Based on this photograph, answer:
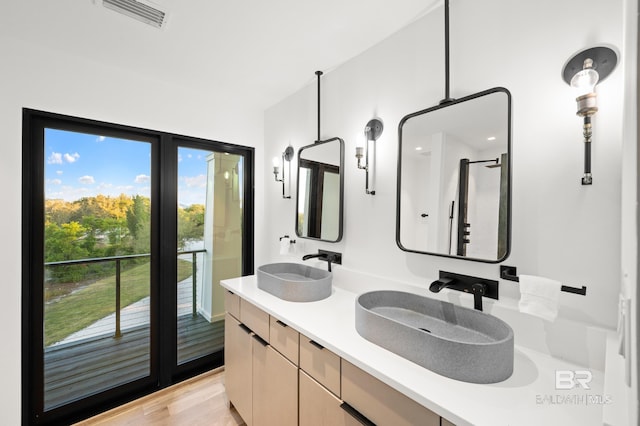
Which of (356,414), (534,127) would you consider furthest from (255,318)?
(534,127)

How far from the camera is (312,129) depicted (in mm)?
2309

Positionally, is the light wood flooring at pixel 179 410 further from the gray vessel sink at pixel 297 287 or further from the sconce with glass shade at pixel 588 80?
the sconce with glass shade at pixel 588 80

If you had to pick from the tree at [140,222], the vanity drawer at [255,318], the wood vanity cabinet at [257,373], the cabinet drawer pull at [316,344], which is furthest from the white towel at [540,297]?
the tree at [140,222]

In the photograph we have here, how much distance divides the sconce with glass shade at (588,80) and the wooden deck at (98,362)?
296cm

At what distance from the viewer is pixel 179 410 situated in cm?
209

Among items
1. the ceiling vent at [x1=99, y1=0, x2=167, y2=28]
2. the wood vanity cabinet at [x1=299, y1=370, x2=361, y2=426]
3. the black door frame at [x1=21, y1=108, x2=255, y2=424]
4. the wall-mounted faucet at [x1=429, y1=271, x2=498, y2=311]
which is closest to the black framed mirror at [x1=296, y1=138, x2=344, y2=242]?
the black door frame at [x1=21, y1=108, x2=255, y2=424]

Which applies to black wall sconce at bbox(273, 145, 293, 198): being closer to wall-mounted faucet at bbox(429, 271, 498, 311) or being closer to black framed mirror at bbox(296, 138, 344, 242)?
black framed mirror at bbox(296, 138, 344, 242)

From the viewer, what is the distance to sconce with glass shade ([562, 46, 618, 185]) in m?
0.98

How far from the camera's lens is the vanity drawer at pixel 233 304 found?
1981mm

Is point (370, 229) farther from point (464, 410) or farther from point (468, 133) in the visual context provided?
point (464, 410)

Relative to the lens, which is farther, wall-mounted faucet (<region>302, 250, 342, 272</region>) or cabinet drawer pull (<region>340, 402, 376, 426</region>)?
wall-mounted faucet (<region>302, 250, 342, 272</region>)

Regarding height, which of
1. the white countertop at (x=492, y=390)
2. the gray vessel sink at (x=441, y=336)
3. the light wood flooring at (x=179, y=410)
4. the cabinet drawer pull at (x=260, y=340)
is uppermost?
the gray vessel sink at (x=441, y=336)

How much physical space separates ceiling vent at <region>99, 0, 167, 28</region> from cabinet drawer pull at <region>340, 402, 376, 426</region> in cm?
218

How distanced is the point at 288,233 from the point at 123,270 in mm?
1362
